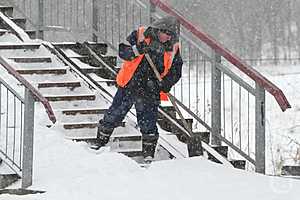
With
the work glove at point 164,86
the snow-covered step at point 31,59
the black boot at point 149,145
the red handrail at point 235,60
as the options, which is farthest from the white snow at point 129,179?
the snow-covered step at point 31,59

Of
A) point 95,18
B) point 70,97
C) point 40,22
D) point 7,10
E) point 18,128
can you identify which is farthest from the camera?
point 7,10

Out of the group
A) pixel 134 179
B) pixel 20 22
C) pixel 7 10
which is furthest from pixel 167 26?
pixel 7 10

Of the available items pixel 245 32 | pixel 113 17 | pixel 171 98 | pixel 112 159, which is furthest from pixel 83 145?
pixel 245 32

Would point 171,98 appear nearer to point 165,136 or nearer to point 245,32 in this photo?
point 165,136

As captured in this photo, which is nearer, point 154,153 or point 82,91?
point 154,153

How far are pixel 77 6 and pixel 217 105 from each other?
3964 millimetres

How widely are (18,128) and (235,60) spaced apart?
256cm

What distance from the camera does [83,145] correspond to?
7.89m

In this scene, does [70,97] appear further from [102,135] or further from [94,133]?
[102,135]

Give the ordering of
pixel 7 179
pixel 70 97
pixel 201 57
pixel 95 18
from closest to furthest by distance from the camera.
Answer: pixel 7 179, pixel 70 97, pixel 201 57, pixel 95 18

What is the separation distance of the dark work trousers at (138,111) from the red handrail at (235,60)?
0.95 metres

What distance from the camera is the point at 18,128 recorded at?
8.27m

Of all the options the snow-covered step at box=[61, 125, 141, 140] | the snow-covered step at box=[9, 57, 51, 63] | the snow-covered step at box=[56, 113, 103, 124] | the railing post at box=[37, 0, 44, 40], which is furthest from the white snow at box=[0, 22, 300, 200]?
the railing post at box=[37, 0, 44, 40]

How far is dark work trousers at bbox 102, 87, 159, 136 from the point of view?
7.75 meters
